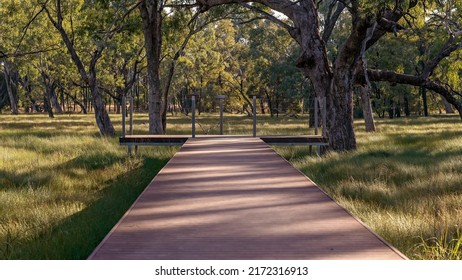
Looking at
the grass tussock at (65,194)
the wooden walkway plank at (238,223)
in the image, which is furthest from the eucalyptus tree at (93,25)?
the wooden walkway plank at (238,223)

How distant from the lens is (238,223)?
5.23 metres

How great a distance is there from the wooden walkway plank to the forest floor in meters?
0.87

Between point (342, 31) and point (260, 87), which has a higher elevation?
point (342, 31)

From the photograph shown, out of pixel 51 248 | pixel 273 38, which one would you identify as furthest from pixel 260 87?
pixel 51 248

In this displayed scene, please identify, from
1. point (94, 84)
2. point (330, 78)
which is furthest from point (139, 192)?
point (94, 84)

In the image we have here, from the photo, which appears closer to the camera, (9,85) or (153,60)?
(153,60)

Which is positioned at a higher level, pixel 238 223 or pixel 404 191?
pixel 238 223

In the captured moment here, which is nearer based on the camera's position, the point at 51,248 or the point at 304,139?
the point at 51,248

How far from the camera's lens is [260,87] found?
228 feet

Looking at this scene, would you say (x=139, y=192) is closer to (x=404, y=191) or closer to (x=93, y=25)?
(x=404, y=191)

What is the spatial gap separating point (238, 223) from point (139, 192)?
17.6 feet

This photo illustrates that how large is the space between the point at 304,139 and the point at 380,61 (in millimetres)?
24265

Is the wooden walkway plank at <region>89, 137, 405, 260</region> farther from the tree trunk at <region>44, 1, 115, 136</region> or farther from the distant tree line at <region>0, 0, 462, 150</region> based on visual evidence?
the tree trunk at <region>44, 1, 115, 136</region>
